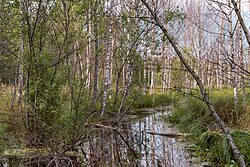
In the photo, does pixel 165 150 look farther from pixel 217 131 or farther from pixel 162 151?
pixel 217 131

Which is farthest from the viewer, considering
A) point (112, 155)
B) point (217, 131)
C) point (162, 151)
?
point (162, 151)

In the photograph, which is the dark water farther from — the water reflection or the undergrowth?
the undergrowth

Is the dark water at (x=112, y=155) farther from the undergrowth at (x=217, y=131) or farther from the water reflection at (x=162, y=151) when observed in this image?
the undergrowth at (x=217, y=131)

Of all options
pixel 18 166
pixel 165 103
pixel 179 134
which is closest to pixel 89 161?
pixel 18 166

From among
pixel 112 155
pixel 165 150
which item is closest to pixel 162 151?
pixel 165 150

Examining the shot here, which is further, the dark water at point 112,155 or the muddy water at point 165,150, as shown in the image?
the muddy water at point 165,150

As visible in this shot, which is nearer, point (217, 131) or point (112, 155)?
point (112, 155)

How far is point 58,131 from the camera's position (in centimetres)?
651

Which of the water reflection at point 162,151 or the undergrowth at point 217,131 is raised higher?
the undergrowth at point 217,131

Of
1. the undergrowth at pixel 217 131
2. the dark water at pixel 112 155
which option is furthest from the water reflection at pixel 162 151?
the undergrowth at pixel 217 131

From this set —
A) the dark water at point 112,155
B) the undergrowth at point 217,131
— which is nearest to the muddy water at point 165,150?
the dark water at point 112,155

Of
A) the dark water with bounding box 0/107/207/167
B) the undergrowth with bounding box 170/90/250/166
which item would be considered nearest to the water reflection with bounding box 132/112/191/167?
the dark water with bounding box 0/107/207/167

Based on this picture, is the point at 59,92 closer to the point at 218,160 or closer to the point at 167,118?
the point at 218,160

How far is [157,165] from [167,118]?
6738 millimetres
